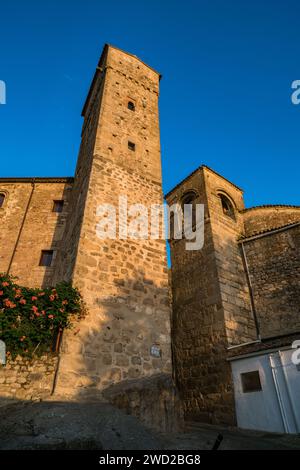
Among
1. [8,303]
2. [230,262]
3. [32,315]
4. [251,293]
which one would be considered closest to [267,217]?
[230,262]

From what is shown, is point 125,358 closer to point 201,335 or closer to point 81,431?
point 81,431

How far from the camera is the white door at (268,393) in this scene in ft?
22.7

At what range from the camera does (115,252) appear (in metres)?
7.80

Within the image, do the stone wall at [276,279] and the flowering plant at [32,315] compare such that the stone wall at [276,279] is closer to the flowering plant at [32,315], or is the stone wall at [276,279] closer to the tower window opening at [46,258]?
the flowering plant at [32,315]

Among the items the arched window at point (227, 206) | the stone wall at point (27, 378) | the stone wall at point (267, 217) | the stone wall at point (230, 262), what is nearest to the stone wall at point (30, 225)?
the stone wall at point (27, 378)

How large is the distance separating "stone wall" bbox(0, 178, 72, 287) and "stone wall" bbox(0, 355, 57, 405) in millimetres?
3959

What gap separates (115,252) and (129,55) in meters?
9.97

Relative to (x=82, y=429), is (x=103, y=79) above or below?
above

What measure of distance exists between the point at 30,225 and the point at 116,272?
504cm

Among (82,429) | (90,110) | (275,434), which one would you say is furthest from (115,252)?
(90,110)

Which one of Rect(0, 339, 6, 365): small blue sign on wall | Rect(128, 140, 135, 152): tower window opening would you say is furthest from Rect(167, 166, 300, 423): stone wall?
Rect(0, 339, 6, 365): small blue sign on wall

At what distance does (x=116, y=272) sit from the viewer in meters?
7.54
